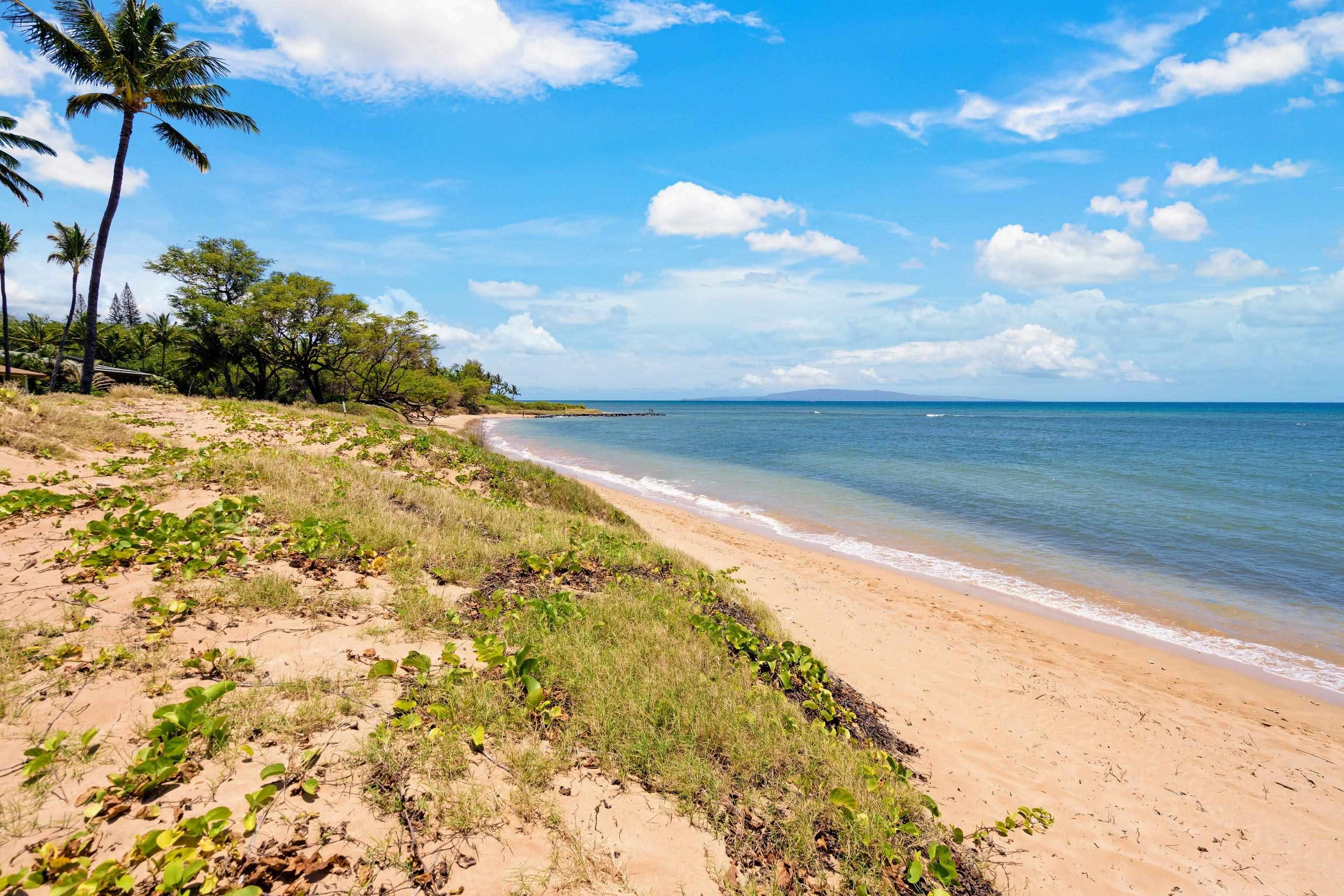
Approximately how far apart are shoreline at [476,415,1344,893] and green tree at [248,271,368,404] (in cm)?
2936

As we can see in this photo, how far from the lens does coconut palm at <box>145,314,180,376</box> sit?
131 feet

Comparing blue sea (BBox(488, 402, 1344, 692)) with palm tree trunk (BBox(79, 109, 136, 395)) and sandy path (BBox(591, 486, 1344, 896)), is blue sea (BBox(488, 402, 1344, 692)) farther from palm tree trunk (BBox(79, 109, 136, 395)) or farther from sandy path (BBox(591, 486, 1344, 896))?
palm tree trunk (BBox(79, 109, 136, 395))

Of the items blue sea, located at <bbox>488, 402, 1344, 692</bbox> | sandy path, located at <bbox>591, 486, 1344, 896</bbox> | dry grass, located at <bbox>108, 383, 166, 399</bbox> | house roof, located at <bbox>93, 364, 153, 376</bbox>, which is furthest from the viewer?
house roof, located at <bbox>93, 364, 153, 376</bbox>

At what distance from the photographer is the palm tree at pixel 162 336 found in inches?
1574

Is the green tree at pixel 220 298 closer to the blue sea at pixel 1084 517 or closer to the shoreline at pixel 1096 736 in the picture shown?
the blue sea at pixel 1084 517

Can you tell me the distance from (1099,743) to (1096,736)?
0.18 meters

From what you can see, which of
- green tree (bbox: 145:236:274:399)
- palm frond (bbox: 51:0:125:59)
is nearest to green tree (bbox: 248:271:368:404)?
green tree (bbox: 145:236:274:399)

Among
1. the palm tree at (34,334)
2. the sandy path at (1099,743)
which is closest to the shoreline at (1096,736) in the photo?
the sandy path at (1099,743)

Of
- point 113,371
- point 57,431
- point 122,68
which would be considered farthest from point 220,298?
point 57,431

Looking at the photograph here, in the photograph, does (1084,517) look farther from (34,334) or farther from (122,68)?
(34,334)

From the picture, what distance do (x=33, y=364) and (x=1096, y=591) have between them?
5320cm

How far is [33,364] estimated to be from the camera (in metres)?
33.5

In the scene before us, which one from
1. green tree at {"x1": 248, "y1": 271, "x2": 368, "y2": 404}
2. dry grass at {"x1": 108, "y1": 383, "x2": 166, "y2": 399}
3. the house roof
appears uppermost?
green tree at {"x1": 248, "y1": 271, "x2": 368, "y2": 404}

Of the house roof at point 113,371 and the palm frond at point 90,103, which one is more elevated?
the palm frond at point 90,103
